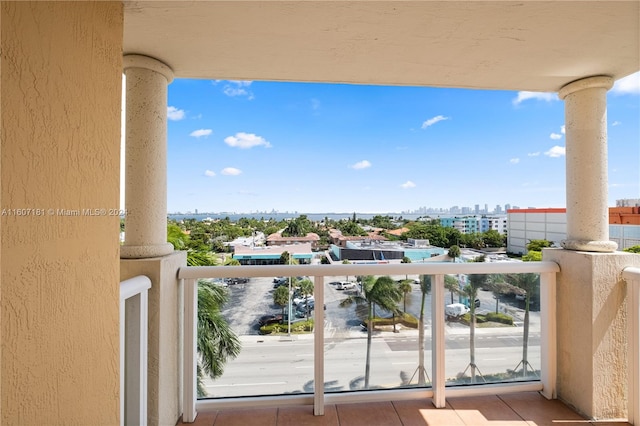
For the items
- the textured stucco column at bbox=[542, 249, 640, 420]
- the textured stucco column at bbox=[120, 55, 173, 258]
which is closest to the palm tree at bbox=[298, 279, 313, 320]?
the textured stucco column at bbox=[120, 55, 173, 258]

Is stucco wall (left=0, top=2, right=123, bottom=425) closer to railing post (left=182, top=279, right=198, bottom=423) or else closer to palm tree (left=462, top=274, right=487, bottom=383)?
railing post (left=182, top=279, right=198, bottom=423)

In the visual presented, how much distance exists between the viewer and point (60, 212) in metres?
1.02

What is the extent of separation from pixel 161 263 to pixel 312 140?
4142 millimetres

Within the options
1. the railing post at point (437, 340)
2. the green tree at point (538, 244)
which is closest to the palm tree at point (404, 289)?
the railing post at point (437, 340)

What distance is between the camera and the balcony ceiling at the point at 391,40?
55.1 inches

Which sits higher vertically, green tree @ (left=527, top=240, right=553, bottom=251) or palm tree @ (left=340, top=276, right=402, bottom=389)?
green tree @ (left=527, top=240, right=553, bottom=251)

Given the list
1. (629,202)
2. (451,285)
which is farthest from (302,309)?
(629,202)

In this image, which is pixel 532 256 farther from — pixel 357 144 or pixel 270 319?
pixel 357 144

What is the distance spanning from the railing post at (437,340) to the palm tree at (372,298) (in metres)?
0.28

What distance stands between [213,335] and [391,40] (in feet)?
7.26

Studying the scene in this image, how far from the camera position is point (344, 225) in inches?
96.3

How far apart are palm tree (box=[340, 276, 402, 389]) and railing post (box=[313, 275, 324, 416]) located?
172 mm

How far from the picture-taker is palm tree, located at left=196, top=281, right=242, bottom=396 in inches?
79.8

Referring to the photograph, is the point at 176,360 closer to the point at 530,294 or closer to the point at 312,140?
the point at 530,294
